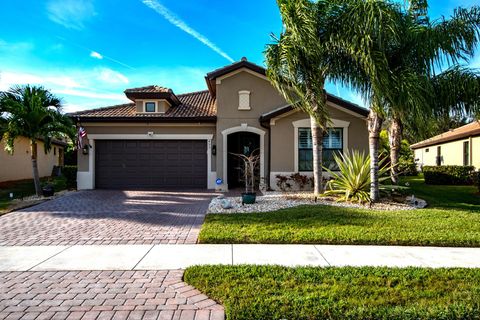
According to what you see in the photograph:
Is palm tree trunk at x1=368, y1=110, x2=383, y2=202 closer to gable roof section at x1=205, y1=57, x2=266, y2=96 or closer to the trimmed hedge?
gable roof section at x1=205, y1=57, x2=266, y2=96

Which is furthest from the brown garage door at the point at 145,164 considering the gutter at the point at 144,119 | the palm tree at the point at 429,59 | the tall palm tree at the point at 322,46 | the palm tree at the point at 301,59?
the palm tree at the point at 429,59

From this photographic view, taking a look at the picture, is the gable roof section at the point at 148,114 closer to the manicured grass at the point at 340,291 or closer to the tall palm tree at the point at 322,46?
the tall palm tree at the point at 322,46

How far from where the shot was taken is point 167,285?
4191 mm

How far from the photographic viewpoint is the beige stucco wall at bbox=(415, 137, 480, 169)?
1967cm

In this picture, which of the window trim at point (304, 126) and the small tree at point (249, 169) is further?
the window trim at point (304, 126)

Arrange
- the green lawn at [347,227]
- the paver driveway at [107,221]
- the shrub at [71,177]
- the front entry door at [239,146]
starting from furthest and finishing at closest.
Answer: the front entry door at [239,146] → the shrub at [71,177] → the paver driveway at [107,221] → the green lawn at [347,227]

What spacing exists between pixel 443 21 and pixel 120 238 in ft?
37.4

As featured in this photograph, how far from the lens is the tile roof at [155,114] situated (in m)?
15.3

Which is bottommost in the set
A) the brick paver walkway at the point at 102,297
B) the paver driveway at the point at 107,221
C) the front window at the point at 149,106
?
the brick paver walkway at the point at 102,297

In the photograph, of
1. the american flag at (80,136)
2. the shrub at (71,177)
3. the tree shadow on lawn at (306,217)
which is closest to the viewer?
the tree shadow on lawn at (306,217)

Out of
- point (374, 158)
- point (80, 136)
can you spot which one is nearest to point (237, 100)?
point (374, 158)

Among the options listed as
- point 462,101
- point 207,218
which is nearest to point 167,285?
point 207,218

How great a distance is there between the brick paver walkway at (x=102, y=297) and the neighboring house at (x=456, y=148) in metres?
19.4

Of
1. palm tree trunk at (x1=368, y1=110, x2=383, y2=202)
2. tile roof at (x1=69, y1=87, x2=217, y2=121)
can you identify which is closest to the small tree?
tile roof at (x1=69, y1=87, x2=217, y2=121)
